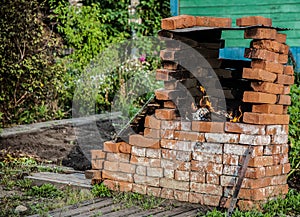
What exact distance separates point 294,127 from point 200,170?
5.02 ft

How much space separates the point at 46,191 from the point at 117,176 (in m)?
0.68

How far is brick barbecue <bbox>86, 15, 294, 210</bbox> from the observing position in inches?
176

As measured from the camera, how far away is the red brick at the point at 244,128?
448cm

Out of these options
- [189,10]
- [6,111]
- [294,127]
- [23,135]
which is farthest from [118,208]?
[189,10]

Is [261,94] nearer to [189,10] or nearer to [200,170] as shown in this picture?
[200,170]

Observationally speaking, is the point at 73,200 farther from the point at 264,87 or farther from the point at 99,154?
the point at 264,87

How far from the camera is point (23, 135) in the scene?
7832 mm

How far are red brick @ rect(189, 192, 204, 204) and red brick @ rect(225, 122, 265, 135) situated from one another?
23.6 inches

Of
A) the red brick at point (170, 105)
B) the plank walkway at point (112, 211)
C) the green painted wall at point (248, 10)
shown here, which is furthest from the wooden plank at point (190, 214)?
the green painted wall at point (248, 10)

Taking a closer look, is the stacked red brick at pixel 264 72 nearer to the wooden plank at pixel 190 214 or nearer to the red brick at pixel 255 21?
the red brick at pixel 255 21

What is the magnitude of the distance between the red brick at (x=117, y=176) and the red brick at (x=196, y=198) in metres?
0.60

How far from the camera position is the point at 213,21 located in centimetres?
470

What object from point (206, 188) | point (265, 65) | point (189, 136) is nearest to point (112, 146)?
point (189, 136)

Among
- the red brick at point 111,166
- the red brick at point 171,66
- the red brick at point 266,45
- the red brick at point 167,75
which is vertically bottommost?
the red brick at point 111,166
